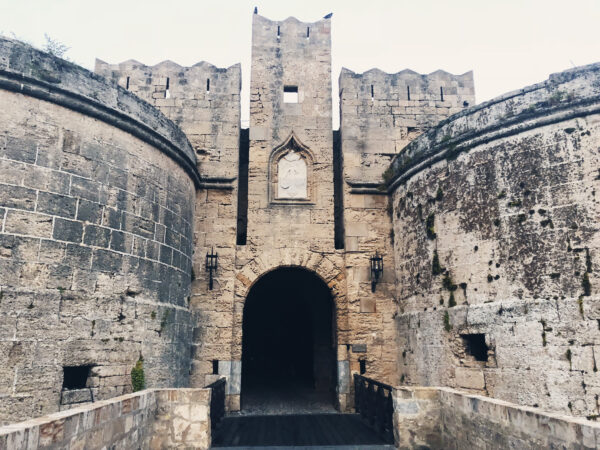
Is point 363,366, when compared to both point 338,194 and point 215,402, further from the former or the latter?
point 338,194

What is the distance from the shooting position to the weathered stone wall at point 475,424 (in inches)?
146

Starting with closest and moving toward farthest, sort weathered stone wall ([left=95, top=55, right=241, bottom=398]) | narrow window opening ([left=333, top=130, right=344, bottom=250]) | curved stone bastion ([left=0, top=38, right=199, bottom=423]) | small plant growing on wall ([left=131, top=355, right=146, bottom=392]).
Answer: curved stone bastion ([left=0, top=38, right=199, bottom=423]) < small plant growing on wall ([left=131, top=355, right=146, bottom=392]) < weathered stone wall ([left=95, top=55, right=241, bottom=398]) < narrow window opening ([left=333, top=130, right=344, bottom=250])

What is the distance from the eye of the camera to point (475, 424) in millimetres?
4957

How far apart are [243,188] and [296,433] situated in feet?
18.8

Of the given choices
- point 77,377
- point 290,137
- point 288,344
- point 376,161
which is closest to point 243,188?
point 290,137

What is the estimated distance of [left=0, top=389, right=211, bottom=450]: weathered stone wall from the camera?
337cm

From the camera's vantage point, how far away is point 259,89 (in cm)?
1102

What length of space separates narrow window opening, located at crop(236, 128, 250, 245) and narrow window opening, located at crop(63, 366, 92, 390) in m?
4.58

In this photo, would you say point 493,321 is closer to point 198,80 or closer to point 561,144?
point 561,144

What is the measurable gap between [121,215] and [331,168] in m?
4.93

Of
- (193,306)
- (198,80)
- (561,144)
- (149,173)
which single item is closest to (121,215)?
(149,173)

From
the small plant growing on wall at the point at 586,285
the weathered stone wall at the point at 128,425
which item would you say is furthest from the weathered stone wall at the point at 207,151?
the small plant growing on wall at the point at 586,285

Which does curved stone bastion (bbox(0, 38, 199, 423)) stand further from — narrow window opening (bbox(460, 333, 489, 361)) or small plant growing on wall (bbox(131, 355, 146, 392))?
narrow window opening (bbox(460, 333, 489, 361))

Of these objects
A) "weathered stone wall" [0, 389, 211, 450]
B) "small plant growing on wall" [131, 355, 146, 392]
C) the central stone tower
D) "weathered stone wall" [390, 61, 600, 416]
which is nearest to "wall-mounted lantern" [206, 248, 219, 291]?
the central stone tower
